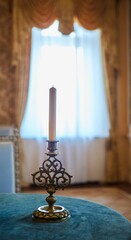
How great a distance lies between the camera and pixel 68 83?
400 cm

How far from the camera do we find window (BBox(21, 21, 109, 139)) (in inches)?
154

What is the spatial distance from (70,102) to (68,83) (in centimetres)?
24

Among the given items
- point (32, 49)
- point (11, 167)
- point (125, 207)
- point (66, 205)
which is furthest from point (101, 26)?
point (66, 205)

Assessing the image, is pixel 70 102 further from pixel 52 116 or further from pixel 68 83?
pixel 52 116

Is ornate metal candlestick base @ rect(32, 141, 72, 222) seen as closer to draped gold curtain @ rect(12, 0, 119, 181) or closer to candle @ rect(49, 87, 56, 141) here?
candle @ rect(49, 87, 56, 141)

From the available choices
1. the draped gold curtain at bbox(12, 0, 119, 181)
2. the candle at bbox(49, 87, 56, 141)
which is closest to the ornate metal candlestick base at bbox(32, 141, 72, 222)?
the candle at bbox(49, 87, 56, 141)

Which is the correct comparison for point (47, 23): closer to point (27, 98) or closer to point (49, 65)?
point (49, 65)

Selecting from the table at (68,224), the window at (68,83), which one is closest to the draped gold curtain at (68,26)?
the window at (68,83)

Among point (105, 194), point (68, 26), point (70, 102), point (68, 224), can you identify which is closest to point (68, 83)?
point (70, 102)

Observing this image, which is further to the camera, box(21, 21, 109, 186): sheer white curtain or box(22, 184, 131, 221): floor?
box(21, 21, 109, 186): sheer white curtain

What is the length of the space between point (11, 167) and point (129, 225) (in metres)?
0.96

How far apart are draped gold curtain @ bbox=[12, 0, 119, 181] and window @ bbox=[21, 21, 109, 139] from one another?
81mm

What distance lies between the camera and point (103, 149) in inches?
167

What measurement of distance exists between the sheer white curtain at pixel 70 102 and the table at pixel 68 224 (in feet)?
9.14
